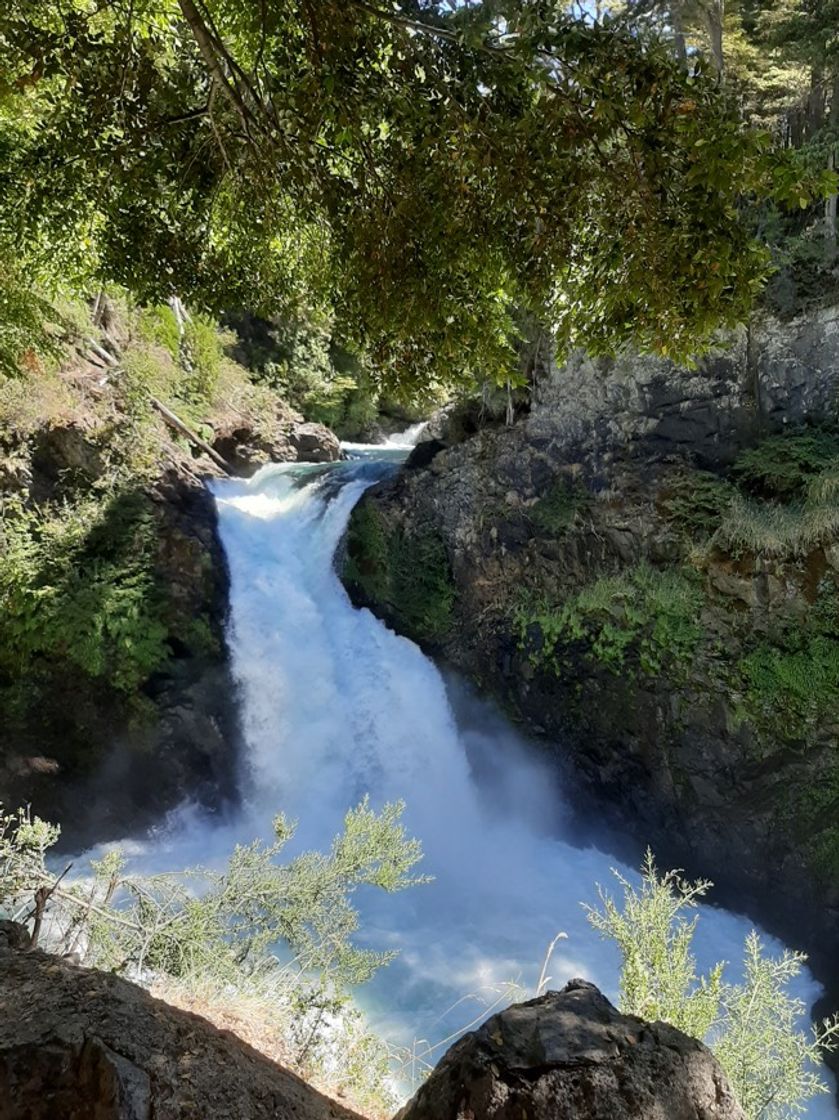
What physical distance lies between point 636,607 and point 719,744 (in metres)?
1.79

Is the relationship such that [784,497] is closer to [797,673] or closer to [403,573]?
[797,673]

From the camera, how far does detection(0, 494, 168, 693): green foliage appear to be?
27.5 ft

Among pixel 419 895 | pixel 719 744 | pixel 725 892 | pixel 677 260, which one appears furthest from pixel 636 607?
pixel 677 260

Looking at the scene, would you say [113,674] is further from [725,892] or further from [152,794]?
[725,892]

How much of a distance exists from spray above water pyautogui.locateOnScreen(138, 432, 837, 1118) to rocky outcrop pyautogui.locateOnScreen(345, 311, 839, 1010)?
0.68m

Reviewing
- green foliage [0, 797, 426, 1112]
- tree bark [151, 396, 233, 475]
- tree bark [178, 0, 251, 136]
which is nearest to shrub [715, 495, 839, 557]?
green foliage [0, 797, 426, 1112]

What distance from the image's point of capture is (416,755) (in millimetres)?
9227

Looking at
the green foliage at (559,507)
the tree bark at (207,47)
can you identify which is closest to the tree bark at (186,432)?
the green foliage at (559,507)

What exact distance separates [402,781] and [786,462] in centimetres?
632

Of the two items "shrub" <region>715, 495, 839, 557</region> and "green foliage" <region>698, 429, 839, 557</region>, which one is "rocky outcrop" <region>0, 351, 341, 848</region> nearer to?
"shrub" <region>715, 495, 839, 557</region>

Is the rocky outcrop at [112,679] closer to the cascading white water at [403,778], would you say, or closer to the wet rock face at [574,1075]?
the cascading white water at [403,778]

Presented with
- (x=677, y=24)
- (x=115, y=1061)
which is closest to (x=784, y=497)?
(x=677, y=24)

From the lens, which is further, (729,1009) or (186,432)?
(186,432)

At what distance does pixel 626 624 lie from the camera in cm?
804
